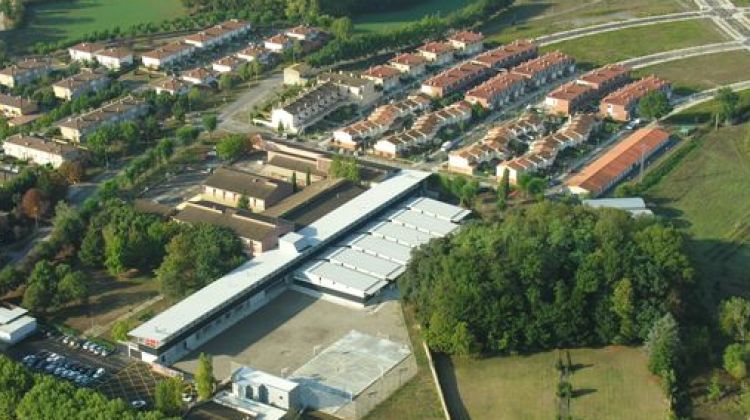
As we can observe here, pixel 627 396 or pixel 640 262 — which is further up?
pixel 640 262

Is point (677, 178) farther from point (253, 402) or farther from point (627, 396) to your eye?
point (253, 402)

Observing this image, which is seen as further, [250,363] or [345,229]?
[345,229]

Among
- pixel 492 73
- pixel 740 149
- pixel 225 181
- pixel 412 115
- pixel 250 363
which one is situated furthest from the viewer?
pixel 492 73

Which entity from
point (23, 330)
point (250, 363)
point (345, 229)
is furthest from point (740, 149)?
point (23, 330)

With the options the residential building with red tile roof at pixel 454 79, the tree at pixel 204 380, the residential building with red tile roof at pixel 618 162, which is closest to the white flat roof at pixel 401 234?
the residential building with red tile roof at pixel 618 162

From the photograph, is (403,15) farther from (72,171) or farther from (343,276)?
(343,276)

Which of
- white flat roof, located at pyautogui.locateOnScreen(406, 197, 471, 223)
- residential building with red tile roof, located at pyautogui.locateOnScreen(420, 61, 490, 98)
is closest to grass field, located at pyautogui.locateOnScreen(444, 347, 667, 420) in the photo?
white flat roof, located at pyautogui.locateOnScreen(406, 197, 471, 223)

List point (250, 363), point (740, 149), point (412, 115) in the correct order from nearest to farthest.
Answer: point (250, 363) < point (740, 149) < point (412, 115)
